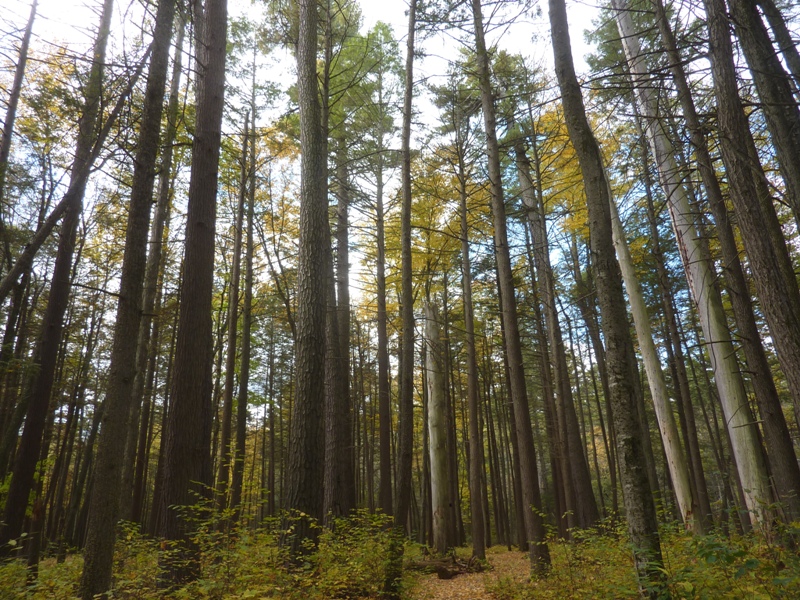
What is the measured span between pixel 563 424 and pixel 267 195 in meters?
10.2

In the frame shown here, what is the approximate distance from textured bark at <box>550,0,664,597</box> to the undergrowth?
211 millimetres

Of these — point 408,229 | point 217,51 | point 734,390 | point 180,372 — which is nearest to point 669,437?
point 734,390

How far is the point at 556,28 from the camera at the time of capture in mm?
5023

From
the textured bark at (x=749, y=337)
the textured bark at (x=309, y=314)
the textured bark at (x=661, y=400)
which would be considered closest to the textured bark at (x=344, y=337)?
the textured bark at (x=309, y=314)

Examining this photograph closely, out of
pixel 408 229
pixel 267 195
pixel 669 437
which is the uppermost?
pixel 267 195

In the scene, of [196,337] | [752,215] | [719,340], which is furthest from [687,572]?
[196,337]

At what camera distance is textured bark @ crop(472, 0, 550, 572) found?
23.0 ft

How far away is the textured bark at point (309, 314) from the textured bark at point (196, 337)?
106 centimetres

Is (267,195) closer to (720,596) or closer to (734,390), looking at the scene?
(734,390)

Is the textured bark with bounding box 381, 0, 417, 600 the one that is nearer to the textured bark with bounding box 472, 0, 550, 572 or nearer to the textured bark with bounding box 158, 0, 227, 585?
the textured bark with bounding box 472, 0, 550, 572

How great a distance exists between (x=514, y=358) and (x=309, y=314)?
381cm

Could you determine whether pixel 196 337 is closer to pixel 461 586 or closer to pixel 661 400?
pixel 461 586

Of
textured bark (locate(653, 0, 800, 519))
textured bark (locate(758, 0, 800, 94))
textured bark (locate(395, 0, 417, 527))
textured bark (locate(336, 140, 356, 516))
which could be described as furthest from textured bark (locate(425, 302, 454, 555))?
textured bark (locate(758, 0, 800, 94))

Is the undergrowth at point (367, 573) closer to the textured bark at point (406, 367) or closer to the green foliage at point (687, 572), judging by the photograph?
the green foliage at point (687, 572)
